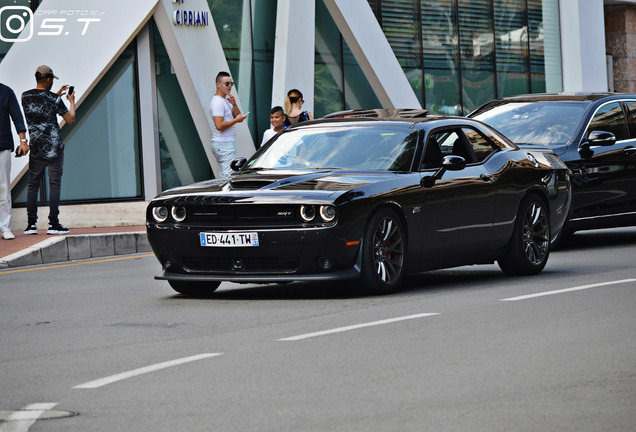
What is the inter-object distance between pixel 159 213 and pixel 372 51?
50.4ft

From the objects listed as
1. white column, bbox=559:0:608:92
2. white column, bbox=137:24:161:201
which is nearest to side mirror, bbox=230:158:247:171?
white column, bbox=137:24:161:201

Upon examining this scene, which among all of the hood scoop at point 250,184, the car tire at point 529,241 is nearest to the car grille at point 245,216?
the hood scoop at point 250,184

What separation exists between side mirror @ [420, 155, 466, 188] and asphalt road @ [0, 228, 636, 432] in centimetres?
87

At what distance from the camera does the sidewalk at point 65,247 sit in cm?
1395

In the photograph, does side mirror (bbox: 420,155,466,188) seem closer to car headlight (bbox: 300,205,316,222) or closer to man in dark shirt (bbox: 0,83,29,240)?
car headlight (bbox: 300,205,316,222)

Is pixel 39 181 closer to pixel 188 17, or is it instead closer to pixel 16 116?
pixel 16 116

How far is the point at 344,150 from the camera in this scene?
33.1 ft

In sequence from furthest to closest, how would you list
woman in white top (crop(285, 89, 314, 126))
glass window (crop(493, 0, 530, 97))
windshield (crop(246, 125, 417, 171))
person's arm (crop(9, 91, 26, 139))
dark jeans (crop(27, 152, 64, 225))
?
glass window (crop(493, 0, 530, 97)), woman in white top (crop(285, 89, 314, 126)), dark jeans (crop(27, 152, 64, 225)), person's arm (crop(9, 91, 26, 139)), windshield (crop(246, 125, 417, 171))

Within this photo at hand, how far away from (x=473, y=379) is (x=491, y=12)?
23.7 meters

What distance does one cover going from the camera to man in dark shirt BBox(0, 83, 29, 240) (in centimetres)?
1532

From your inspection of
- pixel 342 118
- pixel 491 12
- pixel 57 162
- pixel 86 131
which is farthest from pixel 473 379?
pixel 491 12

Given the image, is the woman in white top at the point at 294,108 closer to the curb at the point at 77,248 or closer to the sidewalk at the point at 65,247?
the sidewalk at the point at 65,247

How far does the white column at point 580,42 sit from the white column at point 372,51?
23.5 feet

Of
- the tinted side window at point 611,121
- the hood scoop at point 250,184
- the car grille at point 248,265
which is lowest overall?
the car grille at point 248,265
